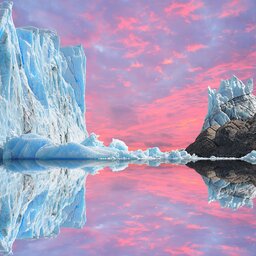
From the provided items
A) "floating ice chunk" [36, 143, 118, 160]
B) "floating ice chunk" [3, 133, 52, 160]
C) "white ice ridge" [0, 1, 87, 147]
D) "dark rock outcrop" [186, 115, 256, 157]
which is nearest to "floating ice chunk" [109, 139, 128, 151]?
"white ice ridge" [0, 1, 87, 147]

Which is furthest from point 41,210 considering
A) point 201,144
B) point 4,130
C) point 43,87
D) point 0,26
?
point 201,144

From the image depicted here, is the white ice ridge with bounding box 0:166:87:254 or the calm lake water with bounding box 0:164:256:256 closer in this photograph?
the calm lake water with bounding box 0:164:256:256

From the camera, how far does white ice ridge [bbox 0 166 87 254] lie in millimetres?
3878

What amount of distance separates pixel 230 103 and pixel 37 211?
51.9 meters

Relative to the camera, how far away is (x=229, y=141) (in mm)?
45594

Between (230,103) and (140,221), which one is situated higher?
(230,103)

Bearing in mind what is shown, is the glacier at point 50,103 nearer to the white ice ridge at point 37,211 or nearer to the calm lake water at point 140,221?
the white ice ridge at point 37,211

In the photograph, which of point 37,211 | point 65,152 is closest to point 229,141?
point 65,152

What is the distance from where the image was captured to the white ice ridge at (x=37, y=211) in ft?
12.7

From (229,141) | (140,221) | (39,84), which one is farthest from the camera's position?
(229,141)

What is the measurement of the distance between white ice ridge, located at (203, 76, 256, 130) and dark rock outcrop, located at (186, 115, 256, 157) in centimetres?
354

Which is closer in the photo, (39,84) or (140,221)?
(140,221)

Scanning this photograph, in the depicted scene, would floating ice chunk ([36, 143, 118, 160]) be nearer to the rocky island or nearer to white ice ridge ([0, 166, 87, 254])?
white ice ridge ([0, 166, 87, 254])

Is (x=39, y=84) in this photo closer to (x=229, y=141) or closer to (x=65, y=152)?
(x=65, y=152)
